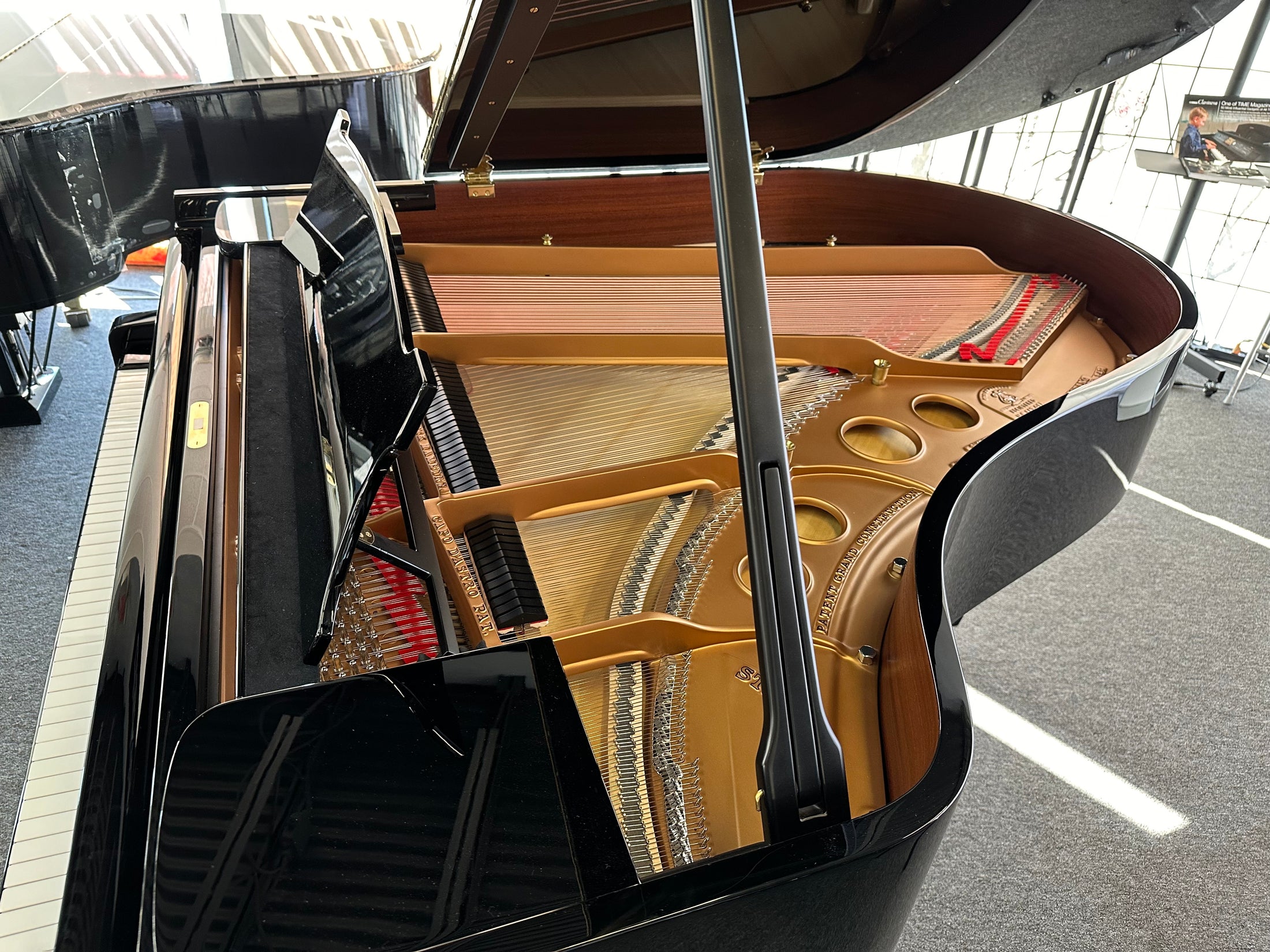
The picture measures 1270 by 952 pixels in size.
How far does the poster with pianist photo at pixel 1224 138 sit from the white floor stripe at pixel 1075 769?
4075mm

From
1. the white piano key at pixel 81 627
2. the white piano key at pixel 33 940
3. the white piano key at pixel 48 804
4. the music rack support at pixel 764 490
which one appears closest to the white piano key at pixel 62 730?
the white piano key at pixel 48 804

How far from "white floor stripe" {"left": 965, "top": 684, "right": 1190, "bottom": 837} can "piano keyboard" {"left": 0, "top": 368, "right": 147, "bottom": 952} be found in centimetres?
234

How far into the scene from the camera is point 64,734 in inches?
48.6

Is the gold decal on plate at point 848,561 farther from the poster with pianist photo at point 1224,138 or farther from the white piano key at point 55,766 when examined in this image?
the poster with pianist photo at point 1224,138

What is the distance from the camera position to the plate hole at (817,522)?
2.06 m

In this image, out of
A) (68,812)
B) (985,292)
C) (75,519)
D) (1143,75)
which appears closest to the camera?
(68,812)

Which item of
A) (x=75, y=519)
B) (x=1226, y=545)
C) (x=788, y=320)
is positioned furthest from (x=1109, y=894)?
(x=75, y=519)

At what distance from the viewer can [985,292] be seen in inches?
122

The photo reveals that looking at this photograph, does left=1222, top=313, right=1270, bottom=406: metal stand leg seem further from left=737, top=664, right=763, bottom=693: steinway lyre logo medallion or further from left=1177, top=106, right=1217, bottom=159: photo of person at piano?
left=737, top=664, right=763, bottom=693: steinway lyre logo medallion

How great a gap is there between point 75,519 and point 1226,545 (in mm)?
5091

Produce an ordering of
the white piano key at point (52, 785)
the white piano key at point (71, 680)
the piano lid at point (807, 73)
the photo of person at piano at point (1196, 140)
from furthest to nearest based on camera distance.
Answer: the photo of person at piano at point (1196, 140) → the piano lid at point (807, 73) → the white piano key at point (71, 680) → the white piano key at point (52, 785)

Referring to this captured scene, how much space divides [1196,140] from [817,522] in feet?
16.0

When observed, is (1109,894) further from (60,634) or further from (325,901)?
(60,634)

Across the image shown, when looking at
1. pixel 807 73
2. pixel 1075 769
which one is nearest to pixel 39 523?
pixel 807 73
